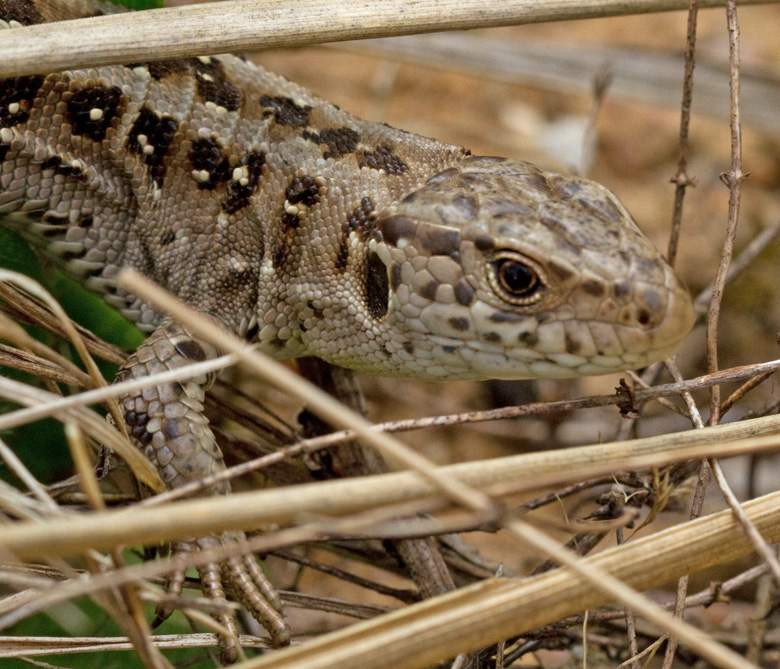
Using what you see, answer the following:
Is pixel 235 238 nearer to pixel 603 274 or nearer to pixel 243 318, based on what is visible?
pixel 243 318

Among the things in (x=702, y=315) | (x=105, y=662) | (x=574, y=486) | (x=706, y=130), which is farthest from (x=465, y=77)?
(x=105, y=662)

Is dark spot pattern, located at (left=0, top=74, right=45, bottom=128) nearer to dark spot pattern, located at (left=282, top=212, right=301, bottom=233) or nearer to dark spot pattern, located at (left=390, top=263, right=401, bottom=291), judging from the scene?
dark spot pattern, located at (left=282, top=212, right=301, bottom=233)

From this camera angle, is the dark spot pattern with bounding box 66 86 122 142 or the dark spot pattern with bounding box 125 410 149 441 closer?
the dark spot pattern with bounding box 125 410 149 441

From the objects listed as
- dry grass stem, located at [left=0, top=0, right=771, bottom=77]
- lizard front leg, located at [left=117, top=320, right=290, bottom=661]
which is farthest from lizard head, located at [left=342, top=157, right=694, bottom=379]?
lizard front leg, located at [left=117, top=320, right=290, bottom=661]

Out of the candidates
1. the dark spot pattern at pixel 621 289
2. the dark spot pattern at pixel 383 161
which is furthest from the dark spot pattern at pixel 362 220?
the dark spot pattern at pixel 621 289

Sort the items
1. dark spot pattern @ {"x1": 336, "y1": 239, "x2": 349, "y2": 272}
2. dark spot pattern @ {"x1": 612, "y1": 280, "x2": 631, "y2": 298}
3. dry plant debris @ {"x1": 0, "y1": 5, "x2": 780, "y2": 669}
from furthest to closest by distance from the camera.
→ dark spot pattern @ {"x1": 336, "y1": 239, "x2": 349, "y2": 272}, dark spot pattern @ {"x1": 612, "y1": 280, "x2": 631, "y2": 298}, dry plant debris @ {"x1": 0, "y1": 5, "x2": 780, "y2": 669}

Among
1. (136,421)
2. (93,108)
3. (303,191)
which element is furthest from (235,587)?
(93,108)

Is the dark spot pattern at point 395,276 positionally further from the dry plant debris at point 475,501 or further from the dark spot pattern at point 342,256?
the dry plant debris at point 475,501
